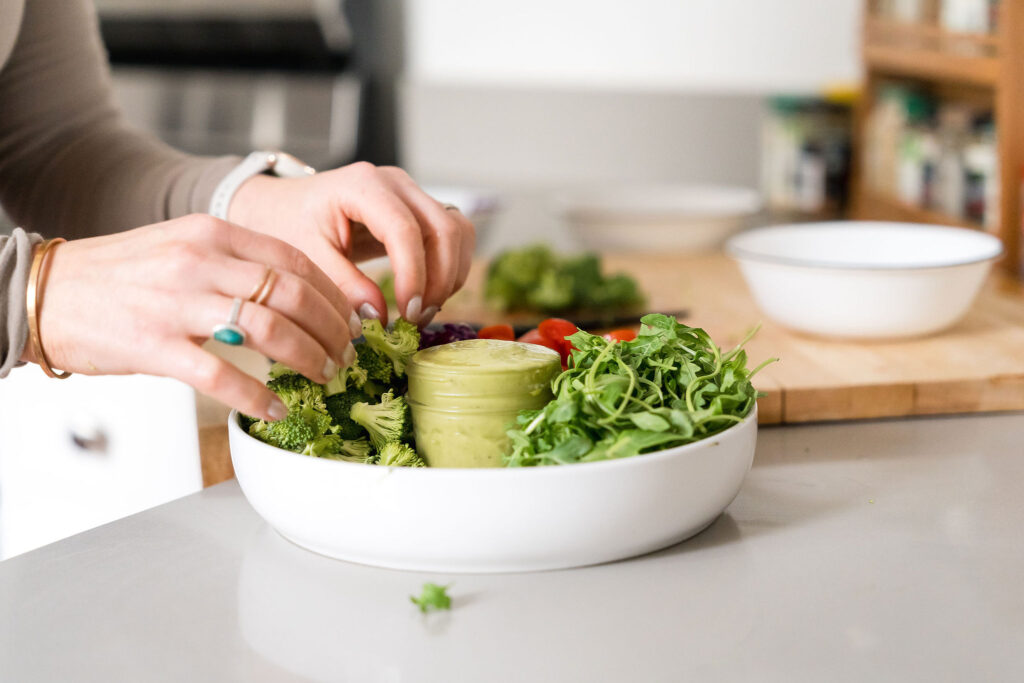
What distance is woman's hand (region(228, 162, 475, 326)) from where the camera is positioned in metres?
0.97

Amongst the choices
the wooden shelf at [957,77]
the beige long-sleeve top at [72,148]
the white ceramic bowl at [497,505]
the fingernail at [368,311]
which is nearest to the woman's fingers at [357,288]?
the fingernail at [368,311]

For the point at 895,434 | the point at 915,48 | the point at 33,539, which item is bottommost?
the point at 33,539

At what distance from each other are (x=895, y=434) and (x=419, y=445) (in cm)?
54

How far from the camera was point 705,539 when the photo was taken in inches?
33.4

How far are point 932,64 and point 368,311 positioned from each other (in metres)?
1.53

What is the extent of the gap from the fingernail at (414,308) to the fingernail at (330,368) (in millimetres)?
163

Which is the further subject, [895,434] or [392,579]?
[895,434]

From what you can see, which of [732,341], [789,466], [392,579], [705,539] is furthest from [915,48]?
[392,579]

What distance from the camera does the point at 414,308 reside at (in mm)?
975

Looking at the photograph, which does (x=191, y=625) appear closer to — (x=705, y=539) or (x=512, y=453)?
(x=512, y=453)

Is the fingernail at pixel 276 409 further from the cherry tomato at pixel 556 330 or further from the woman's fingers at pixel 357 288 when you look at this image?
the cherry tomato at pixel 556 330

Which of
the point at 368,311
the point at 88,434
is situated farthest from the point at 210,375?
the point at 88,434

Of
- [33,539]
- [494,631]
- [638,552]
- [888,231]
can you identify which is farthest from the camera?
[888,231]

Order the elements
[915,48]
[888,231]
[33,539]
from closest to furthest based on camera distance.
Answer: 1. [33,539]
2. [888,231]
3. [915,48]
